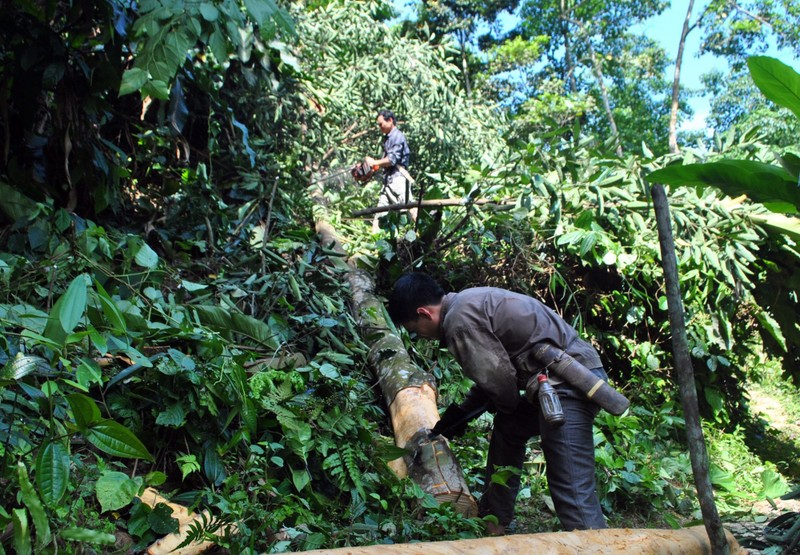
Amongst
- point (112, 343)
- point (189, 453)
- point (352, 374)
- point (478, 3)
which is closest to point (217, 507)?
point (189, 453)

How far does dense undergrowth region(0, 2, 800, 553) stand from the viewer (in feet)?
8.70

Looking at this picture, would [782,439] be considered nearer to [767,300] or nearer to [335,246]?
[767,300]

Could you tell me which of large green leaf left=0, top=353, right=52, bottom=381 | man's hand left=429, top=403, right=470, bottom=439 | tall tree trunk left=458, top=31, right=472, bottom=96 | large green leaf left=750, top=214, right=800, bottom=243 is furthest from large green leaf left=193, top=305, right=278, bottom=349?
tall tree trunk left=458, top=31, right=472, bottom=96

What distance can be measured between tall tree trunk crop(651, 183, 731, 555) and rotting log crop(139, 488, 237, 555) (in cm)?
163

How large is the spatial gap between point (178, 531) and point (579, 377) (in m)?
1.83

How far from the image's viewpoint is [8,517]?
2.01 m

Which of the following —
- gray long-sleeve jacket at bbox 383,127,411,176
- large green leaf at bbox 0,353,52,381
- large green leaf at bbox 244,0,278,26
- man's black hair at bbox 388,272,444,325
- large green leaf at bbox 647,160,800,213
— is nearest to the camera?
large green leaf at bbox 0,353,52,381

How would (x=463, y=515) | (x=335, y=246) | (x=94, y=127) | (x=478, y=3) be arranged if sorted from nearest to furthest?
(x=463, y=515) < (x=94, y=127) < (x=335, y=246) < (x=478, y=3)

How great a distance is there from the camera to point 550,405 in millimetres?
3055

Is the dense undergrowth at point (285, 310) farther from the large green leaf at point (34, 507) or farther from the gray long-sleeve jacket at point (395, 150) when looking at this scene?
the gray long-sleeve jacket at point (395, 150)

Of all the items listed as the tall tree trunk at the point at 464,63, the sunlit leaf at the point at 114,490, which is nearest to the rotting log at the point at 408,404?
the sunlit leaf at the point at 114,490

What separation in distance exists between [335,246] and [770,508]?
3.92 m

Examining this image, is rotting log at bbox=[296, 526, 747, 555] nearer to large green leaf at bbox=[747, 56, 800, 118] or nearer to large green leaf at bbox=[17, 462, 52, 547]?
large green leaf at bbox=[17, 462, 52, 547]

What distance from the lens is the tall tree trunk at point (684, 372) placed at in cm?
200
